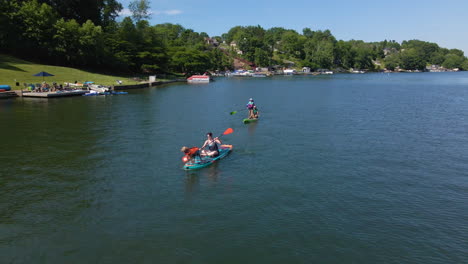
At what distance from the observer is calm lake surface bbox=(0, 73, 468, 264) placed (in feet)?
48.3

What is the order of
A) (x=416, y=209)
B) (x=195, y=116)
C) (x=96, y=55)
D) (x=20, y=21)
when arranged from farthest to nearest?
(x=96, y=55), (x=20, y=21), (x=195, y=116), (x=416, y=209)

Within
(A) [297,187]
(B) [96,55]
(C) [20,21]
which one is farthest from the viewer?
(B) [96,55]

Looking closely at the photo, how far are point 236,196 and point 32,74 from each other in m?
69.0

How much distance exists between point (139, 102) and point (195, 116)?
677 inches

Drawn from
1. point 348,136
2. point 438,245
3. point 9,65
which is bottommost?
point 438,245

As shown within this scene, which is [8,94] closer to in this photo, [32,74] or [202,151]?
[32,74]

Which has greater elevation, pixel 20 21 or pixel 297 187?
pixel 20 21

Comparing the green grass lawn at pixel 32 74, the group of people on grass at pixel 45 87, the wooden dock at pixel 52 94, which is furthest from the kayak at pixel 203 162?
the green grass lawn at pixel 32 74

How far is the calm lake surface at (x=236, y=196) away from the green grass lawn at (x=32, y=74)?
34.3 m

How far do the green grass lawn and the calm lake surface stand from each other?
112 ft

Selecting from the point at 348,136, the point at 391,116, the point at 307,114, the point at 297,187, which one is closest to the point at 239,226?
the point at 297,187

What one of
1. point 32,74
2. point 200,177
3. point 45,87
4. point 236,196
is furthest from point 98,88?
point 236,196

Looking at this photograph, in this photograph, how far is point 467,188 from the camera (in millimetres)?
21719

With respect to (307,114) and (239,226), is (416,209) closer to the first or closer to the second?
(239,226)
